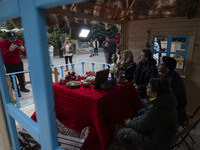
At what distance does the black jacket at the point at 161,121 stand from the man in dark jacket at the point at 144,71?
5.05 feet

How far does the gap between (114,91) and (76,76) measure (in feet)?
3.21

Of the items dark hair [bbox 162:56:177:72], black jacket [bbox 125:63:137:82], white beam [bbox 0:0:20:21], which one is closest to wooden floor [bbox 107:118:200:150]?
dark hair [bbox 162:56:177:72]

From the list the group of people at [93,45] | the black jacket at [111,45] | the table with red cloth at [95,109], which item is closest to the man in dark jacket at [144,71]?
the table with red cloth at [95,109]

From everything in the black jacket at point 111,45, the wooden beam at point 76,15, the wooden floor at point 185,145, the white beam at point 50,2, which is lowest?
the wooden floor at point 185,145

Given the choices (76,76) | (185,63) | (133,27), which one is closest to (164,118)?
(76,76)

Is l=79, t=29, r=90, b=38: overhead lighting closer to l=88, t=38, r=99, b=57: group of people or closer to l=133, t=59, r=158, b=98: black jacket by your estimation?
l=133, t=59, r=158, b=98: black jacket

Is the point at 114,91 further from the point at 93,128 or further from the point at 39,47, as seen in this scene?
the point at 39,47

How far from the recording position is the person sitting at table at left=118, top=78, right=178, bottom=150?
5.05 feet

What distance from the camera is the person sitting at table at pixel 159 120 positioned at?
1.54 meters

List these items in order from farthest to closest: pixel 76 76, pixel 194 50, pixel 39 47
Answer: pixel 194 50, pixel 76 76, pixel 39 47

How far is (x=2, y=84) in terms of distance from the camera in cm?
105

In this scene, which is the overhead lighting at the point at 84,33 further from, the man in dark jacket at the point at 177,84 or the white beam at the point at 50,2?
the white beam at the point at 50,2

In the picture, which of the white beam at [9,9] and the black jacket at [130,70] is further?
the black jacket at [130,70]

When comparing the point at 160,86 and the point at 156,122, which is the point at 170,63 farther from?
the point at 156,122
